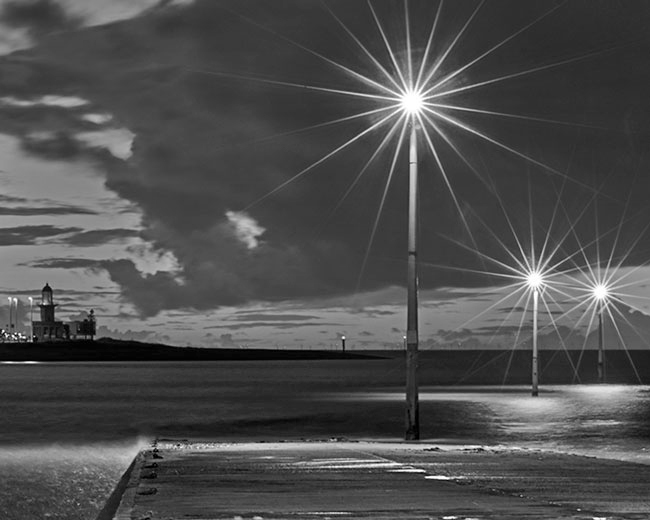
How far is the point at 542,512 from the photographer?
12.4 m

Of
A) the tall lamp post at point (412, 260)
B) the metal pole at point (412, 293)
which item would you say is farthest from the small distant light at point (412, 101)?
the metal pole at point (412, 293)

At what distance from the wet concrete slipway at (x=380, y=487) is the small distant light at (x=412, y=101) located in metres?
10.4

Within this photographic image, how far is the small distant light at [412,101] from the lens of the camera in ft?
95.3

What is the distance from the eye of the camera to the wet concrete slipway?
492 inches

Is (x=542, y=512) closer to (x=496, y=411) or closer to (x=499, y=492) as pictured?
(x=499, y=492)

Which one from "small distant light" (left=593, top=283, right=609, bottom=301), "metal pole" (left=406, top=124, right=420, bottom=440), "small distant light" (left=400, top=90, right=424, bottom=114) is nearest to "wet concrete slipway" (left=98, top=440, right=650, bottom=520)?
"metal pole" (left=406, top=124, right=420, bottom=440)

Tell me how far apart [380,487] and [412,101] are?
15.9 meters

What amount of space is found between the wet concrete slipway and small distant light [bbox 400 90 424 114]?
10.4m

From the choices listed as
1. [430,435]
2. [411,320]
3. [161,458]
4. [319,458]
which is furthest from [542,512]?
[430,435]

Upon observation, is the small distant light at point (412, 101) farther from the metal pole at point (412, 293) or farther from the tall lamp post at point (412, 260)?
the metal pole at point (412, 293)

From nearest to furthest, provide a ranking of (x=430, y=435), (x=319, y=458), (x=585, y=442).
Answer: (x=319, y=458)
(x=585, y=442)
(x=430, y=435)

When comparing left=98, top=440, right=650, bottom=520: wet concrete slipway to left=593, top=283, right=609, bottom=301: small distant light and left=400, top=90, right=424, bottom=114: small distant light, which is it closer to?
left=400, top=90, right=424, bottom=114: small distant light

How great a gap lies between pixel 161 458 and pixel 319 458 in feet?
11.0

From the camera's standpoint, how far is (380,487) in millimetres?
15156
